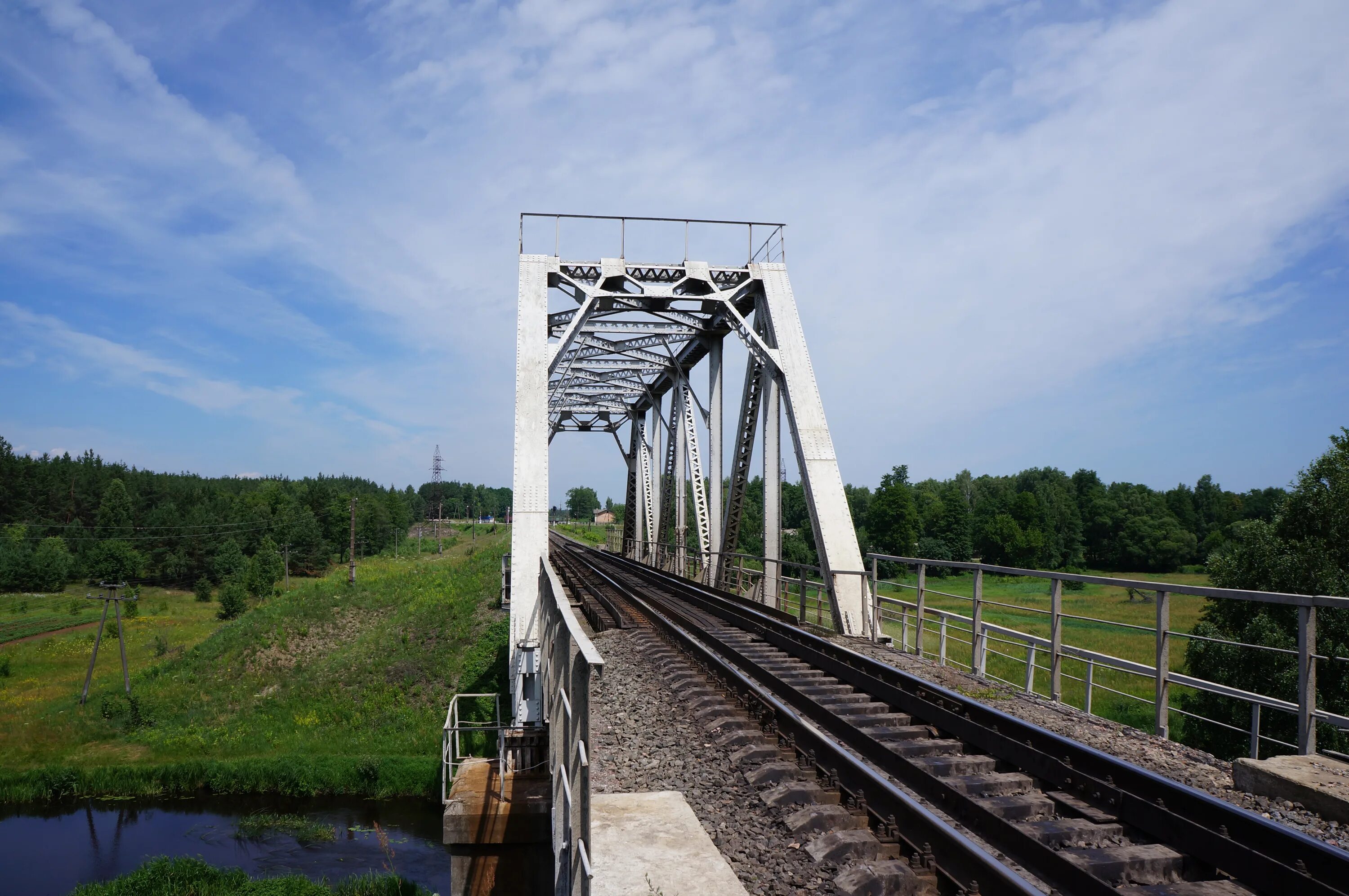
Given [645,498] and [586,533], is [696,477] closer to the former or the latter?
[645,498]

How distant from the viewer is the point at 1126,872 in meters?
4.06

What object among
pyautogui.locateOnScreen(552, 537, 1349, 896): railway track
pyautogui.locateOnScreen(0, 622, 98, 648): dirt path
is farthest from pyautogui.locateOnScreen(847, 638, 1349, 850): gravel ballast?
pyautogui.locateOnScreen(0, 622, 98, 648): dirt path

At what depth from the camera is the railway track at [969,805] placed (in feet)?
12.7

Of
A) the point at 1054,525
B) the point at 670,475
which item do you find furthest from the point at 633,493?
the point at 1054,525

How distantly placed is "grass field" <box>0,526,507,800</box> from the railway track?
20.0 metres

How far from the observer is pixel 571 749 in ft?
13.5

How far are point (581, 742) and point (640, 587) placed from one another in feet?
58.8

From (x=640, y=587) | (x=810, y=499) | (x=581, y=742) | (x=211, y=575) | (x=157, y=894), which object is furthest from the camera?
(x=211, y=575)

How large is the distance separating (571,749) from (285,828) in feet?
73.3

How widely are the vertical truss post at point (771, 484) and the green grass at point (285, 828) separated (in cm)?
1386

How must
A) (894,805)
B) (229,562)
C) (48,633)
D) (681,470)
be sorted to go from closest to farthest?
(894,805), (681,470), (48,633), (229,562)

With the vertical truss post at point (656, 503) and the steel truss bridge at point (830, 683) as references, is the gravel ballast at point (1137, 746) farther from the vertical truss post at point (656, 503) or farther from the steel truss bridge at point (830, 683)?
the vertical truss post at point (656, 503)

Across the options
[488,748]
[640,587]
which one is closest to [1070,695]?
[640,587]

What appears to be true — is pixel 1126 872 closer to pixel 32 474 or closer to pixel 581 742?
pixel 581 742
